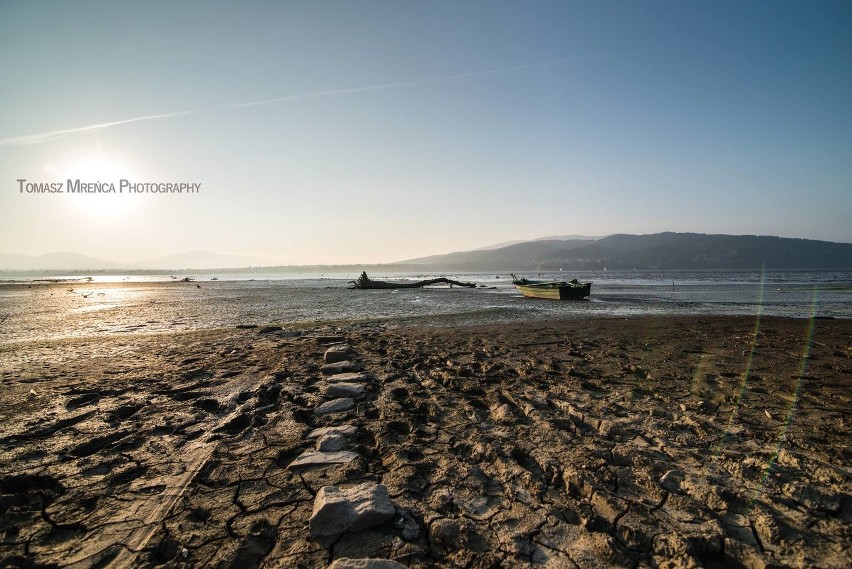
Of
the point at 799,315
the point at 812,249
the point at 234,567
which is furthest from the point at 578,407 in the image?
the point at 812,249

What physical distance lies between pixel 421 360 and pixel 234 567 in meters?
5.39

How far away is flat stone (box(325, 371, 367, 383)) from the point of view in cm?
605

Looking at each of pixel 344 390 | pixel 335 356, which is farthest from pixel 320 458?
pixel 335 356

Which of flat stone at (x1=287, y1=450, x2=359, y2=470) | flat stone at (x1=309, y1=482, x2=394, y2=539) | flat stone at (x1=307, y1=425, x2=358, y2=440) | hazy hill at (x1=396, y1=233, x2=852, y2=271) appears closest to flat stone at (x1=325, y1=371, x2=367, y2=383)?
flat stone at (x1=307, y1=425, x2=358, y2=440)

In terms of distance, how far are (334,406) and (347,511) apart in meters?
2.41

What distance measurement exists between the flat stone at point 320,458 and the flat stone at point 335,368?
3.05 m

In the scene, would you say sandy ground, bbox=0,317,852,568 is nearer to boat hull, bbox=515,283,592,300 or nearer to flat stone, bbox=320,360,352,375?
flat stone, bbox=320,360,352,375

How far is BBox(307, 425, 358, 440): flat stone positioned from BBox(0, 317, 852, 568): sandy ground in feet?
0.37

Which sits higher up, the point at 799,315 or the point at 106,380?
the point at 106,380

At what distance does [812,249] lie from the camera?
14362cm

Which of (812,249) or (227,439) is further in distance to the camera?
(812,249)

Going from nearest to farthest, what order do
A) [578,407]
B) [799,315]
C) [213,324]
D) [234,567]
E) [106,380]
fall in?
[234,567] → [578,407] → [106,380] → [213,324] → [799,315]

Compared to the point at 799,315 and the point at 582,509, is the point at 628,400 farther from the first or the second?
the point at 799,315

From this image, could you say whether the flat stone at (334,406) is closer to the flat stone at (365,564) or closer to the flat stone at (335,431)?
the flat stone at (335,431)
